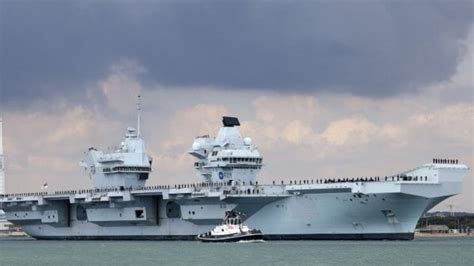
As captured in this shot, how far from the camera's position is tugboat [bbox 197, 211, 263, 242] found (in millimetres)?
63156

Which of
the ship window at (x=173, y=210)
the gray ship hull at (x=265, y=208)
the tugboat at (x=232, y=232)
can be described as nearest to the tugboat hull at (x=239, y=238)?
the tugboat at (x=232, y=232)

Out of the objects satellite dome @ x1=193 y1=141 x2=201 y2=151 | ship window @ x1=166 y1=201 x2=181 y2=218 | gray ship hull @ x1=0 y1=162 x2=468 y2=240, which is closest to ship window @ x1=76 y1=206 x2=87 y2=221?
gray ship hull @ x1=0 y1=162 x2=468 y2=240

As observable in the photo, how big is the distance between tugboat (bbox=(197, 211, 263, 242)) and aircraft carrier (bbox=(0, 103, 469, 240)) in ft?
5.11

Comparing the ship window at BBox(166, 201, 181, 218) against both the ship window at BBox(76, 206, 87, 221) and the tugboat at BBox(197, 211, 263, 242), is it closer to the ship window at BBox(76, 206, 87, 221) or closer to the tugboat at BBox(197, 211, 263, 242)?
the tugboat at BBox(197, 211, 263, 242)

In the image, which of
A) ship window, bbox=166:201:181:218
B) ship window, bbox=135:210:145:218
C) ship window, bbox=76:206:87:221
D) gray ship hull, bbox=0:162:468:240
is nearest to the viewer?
gray ship hull, bbox=0:162:468:240

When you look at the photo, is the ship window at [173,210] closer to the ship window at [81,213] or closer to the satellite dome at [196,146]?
the satellite dome at [196,146]

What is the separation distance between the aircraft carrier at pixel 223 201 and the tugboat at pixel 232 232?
5.11ft
